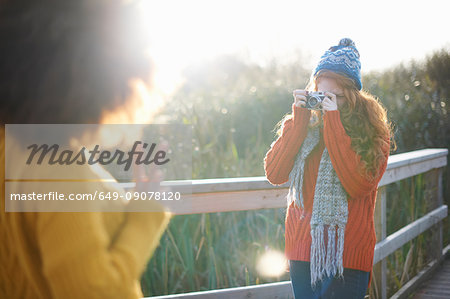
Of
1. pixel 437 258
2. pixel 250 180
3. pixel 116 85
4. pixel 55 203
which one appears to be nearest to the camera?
pixel 55 203

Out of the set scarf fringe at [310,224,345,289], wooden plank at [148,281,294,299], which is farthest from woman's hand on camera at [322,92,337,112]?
wooden plank at [148,281,294,299]

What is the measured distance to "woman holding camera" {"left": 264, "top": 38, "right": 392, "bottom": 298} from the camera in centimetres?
203

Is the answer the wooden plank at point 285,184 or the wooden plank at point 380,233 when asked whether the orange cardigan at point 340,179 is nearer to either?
the wooden plank at point 285,184

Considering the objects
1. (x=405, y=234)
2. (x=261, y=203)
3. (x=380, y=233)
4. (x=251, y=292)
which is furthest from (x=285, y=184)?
(x=405, y=234)

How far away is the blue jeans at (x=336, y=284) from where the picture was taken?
2059 millimetres

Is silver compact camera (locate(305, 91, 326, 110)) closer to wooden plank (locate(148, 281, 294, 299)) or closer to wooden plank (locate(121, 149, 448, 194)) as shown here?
wooden plank (locate(121, 149, 448, 194))

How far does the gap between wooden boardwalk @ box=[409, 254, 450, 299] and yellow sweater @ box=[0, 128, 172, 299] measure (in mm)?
3529

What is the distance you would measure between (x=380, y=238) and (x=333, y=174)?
1632mm

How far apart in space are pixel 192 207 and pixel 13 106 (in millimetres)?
1599

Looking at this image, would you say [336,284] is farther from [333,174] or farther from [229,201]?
[229,201]

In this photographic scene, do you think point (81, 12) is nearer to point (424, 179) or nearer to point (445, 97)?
point (424, 179)

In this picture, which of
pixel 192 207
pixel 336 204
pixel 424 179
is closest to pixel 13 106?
pixel 336 204

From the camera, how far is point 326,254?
2.02 meters

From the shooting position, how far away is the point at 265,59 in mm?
8234
